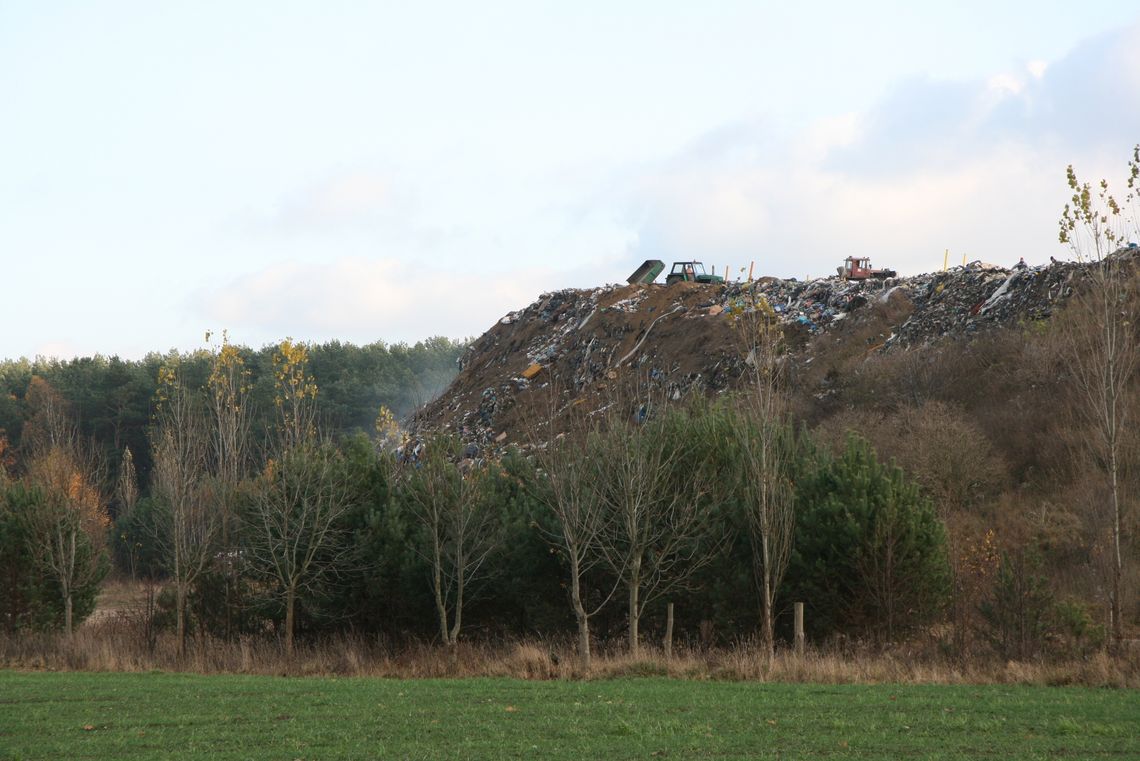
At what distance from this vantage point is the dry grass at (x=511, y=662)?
1808 centimetres

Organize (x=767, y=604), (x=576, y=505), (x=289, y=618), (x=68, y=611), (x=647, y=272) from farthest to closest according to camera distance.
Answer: (x=647, y=272)
(x=68, y=611)
(x=289, y=618)
(x=576, y=505)
(x=767, y=604)

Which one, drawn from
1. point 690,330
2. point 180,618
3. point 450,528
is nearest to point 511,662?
point 450,528

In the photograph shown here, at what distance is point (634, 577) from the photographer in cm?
2309

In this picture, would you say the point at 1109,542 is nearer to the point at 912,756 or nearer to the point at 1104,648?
the point at 1104,648

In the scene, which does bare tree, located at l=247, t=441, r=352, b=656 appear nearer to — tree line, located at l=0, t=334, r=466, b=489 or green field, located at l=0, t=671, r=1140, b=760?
green field, located at l=0, t=671, r=1140, b=760

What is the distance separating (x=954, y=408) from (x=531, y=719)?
27.2 meters

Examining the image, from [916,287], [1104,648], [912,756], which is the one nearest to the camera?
[912,756]

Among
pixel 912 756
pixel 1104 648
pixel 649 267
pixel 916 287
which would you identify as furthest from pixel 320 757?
pixel 649 267

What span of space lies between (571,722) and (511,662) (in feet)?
23.3

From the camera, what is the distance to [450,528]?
88.0ft

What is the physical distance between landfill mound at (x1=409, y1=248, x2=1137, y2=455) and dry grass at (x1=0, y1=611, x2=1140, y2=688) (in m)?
17.6

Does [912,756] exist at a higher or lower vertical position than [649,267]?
lower

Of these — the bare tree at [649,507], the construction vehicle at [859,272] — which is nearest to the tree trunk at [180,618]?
the bare tree at [649,507]

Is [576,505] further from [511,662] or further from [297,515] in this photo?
[297,515]
